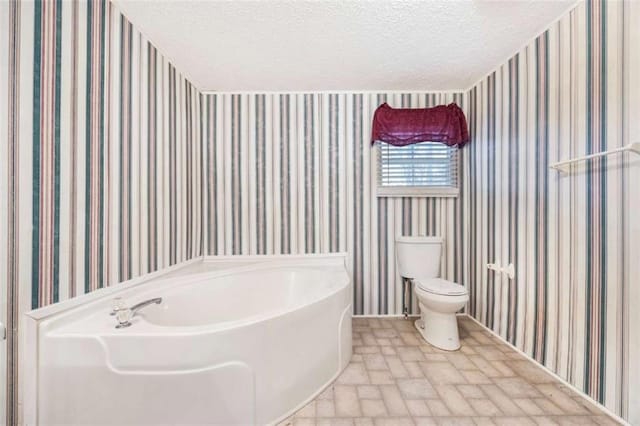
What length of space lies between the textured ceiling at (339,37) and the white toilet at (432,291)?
55.0 inches

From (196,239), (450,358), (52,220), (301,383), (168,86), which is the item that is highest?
(168,86)

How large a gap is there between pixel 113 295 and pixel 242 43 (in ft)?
5.58

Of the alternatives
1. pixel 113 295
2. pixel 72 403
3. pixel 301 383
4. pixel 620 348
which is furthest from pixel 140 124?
pixel 620 348

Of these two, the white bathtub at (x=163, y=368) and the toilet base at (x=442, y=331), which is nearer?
the white bathtub at (x=163, y=368)

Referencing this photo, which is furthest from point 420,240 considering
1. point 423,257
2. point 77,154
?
point 77,154

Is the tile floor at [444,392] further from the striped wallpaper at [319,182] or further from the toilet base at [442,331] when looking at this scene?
the striped wallpaper at [319,182]

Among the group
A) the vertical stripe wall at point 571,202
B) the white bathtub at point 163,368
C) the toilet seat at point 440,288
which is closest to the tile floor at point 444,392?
the vertical stripe wall at point 571,202

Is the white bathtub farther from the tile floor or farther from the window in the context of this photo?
the window

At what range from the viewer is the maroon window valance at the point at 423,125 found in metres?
2.32

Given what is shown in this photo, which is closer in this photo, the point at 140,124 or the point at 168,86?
the point at 140,124

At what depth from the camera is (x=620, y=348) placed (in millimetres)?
1222

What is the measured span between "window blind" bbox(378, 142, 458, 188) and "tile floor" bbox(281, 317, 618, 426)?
1345mm

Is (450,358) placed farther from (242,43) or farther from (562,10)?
(242,43)

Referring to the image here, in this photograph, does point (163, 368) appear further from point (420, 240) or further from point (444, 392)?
point (420, 240)
